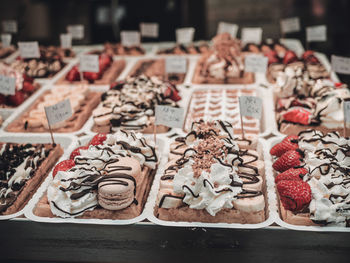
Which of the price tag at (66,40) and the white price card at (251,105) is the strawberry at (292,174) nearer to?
the white price card at (251,105)

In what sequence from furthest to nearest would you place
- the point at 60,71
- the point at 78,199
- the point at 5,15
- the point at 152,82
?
the point at 5,15 → the point at 60,71 → the point at 152,82 → the point at 78,199

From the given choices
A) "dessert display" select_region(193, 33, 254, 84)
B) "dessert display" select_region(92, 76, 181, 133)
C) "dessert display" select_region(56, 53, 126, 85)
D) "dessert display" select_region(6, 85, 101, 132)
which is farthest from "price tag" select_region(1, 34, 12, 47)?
"dessert display" select_region(193, 33, 254, 84)

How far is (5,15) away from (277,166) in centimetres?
478

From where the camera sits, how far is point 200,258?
1963 mm

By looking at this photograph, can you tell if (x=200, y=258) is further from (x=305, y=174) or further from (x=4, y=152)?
(x=4, y=152)

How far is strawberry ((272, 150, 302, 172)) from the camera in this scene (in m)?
2.38

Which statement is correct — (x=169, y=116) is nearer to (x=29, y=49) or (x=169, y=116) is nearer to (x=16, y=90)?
(x=16, y=90)

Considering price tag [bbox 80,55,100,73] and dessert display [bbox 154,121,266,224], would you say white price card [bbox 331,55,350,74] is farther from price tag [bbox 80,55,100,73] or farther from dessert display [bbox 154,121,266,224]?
price tag [bbox 80,55,100,73]

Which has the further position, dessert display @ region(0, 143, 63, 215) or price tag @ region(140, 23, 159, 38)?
price tag @ region(140, 23, 159, 38)

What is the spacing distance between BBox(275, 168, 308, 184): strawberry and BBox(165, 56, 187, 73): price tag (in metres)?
1.77

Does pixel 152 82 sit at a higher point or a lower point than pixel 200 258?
higher

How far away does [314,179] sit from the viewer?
217 cm

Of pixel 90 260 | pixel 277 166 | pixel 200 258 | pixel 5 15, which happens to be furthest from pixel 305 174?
pixel 5 15

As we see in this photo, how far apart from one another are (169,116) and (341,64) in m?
1.71
